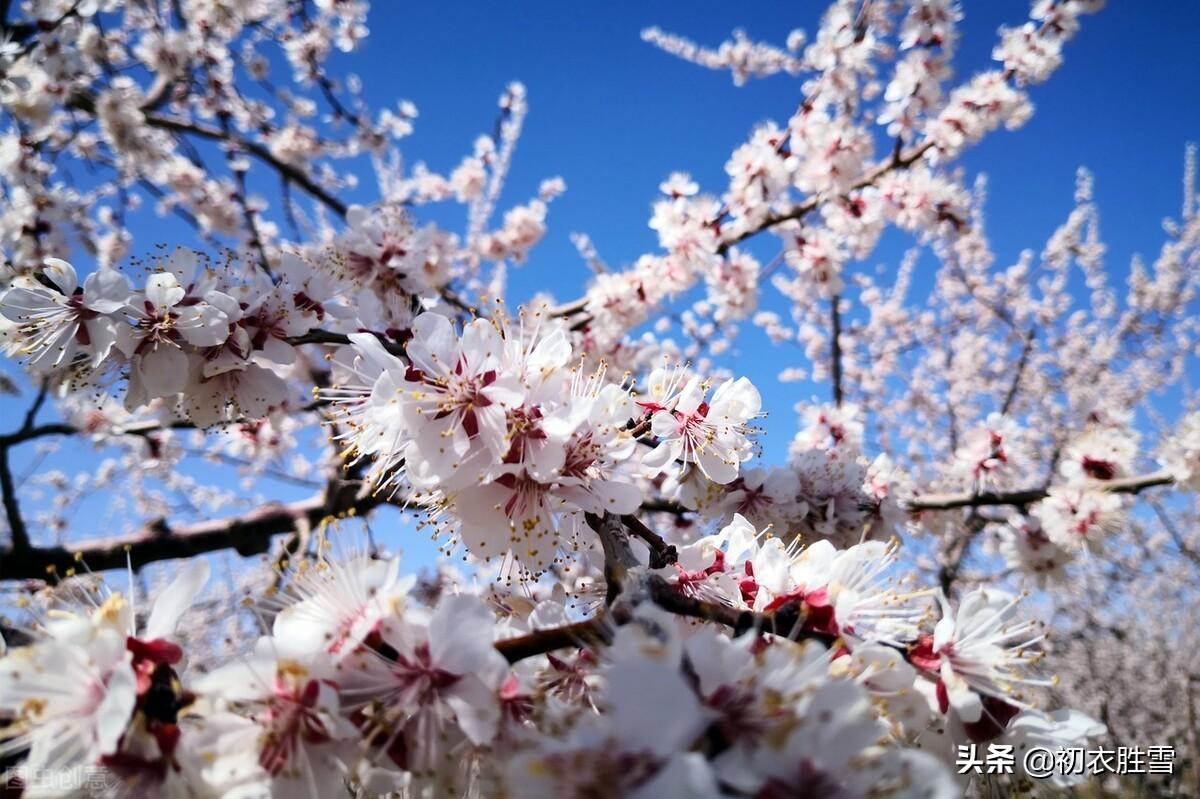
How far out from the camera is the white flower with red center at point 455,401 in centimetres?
112

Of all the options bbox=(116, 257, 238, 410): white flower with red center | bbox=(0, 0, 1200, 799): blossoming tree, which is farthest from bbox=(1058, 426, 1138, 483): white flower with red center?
bbox=(116, 257, 238, 410): white flower with red center

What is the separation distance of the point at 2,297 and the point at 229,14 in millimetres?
4510

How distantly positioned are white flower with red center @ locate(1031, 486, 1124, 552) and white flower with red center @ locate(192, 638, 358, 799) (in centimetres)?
292

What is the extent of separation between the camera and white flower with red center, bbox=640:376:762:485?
1439mm

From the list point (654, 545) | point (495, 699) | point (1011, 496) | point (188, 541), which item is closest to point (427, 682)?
point (495, 699)

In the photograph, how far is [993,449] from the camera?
120 inches

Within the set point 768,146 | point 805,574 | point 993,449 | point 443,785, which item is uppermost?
point 768,146

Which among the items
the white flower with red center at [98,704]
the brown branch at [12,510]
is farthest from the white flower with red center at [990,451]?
the brown branch at [12,510]

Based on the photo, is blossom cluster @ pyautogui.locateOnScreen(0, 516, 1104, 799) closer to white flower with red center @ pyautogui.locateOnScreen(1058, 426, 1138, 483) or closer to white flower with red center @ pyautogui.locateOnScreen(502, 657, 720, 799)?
white flower with red center @ pyautogui.locateOnScreen(502, 657, 720, 799)

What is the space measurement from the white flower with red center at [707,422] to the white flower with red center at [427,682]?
2.24 ft

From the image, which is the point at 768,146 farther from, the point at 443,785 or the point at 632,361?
the point at 443,785

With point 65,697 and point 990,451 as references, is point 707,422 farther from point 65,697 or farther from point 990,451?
point 990,451

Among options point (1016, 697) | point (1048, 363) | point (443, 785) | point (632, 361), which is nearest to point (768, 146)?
point (632, 361)

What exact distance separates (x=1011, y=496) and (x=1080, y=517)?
57cm
